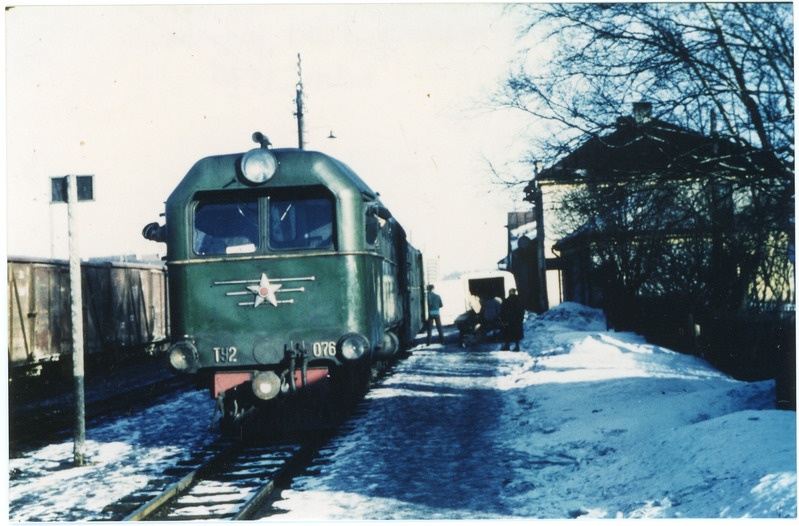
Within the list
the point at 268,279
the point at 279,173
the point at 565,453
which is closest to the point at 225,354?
the point at 268,279

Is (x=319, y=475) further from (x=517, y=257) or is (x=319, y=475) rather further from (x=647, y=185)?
(x=517, y=257)

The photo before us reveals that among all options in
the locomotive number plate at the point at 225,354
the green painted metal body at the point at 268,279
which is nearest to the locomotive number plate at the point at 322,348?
the green painted metal body at the point at 268,279

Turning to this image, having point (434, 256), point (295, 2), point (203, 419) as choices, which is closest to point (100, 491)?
point (203, 419)

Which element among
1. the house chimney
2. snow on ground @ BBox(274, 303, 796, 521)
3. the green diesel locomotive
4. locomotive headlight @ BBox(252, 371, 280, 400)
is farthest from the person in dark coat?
locomotive headlight @ BBox(252, 371, 280, 400)

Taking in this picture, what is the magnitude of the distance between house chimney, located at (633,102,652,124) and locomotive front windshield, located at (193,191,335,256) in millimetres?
3608

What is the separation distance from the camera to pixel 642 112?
8.94 meters

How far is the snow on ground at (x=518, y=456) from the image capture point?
222 inches

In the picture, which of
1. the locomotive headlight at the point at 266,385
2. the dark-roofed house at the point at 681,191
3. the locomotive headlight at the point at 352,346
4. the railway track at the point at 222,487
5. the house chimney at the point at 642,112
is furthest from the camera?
the house chimney at the point at 642,112

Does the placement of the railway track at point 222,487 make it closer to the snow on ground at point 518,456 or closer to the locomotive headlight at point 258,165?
the snow on ground at point 518,456

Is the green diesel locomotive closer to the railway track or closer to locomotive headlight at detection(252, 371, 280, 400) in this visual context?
locomotive headlight at detection(252, 371, 280, 400)

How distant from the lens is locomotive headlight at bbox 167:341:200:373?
7.89m

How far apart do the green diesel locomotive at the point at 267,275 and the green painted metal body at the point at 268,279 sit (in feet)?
0.03

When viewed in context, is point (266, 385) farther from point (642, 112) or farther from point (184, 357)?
point (642, 112)

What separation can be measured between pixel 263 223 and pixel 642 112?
442 cm
